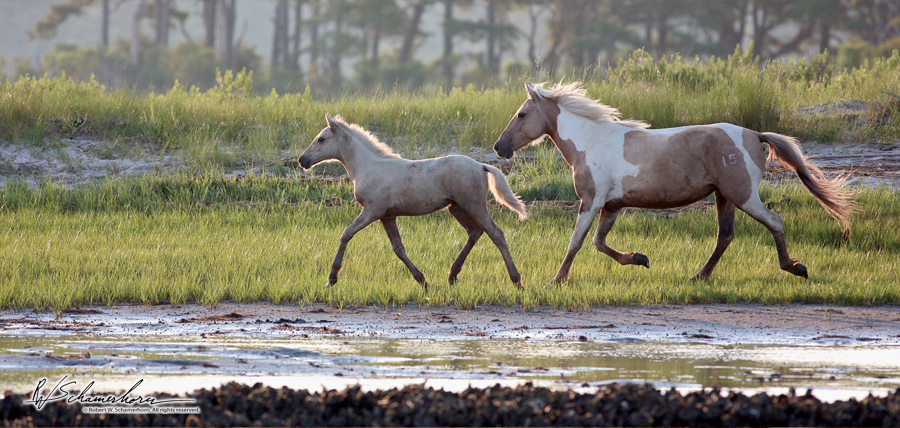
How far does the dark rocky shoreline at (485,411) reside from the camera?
4262 millimetres

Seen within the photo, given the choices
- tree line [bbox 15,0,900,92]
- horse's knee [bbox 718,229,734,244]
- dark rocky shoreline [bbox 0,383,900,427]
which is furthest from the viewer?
tree line [bbox 15,0,900,92]

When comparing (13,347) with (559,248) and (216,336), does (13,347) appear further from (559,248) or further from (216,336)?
(559,248)

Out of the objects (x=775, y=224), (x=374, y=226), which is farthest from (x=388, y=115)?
(x=775, y=224)

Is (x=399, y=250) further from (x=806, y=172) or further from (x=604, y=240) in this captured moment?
(x=806, y=172)

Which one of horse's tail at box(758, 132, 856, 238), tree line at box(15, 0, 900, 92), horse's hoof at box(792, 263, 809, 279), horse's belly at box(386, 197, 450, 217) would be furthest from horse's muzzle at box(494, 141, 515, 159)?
tree line at box(15, 0, 900, 92)

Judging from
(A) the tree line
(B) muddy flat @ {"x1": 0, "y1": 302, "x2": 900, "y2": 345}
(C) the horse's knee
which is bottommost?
(B) muddy flat @ {"x1": 0, "y1": 302, "x2": 900, "y2": 345}

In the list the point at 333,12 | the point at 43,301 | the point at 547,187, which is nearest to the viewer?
the point at 43,301

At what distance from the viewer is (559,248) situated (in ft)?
36.4

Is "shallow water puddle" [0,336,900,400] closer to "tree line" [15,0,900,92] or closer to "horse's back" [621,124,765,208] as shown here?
"horse's back" [621,124,765,208]

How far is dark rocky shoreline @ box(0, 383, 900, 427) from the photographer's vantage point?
4.26 meters

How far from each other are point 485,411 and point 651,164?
16.9 feet

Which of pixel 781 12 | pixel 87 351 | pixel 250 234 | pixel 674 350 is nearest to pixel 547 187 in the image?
pixel 250 234

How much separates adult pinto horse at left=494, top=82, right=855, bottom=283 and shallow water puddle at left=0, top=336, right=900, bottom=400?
2.52 metres

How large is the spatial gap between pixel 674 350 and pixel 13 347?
455 centimetres
